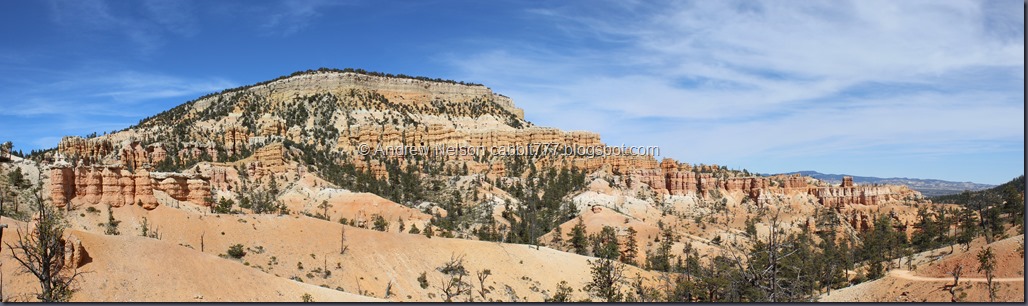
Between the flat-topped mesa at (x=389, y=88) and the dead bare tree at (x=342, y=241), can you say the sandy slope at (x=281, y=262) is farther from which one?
the flat-topped mesa at (x=389, y=88)

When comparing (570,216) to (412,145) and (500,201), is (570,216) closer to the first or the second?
(500,201)

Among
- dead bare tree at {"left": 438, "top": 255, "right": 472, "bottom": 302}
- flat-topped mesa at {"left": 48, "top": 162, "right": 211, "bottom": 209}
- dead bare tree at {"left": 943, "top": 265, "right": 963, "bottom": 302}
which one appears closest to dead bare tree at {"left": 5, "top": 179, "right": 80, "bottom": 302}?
flat-topped mesa at {"left": 48, "top": 162, "right": 211, "bottom": 209}

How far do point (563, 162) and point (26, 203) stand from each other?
88592 mm

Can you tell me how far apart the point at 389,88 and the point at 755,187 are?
274 ft

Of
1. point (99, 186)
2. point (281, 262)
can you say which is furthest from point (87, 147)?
point (281, 262)

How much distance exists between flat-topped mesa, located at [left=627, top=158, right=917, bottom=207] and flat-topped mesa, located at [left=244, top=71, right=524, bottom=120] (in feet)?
189

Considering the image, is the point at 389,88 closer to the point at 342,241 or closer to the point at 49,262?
the point at 342,241

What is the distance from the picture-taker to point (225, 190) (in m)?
84.2

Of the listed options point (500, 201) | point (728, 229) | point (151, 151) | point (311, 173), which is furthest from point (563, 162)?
point (151, 151)

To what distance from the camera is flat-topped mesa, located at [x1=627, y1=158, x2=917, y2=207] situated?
114 metres

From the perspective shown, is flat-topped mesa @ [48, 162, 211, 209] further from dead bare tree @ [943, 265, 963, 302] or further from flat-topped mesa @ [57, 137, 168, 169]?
dead bare tree @ [943, 265, 963, 302]

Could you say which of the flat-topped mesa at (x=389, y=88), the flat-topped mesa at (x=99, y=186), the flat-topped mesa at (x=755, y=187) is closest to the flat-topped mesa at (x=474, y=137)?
the flat-topped mesa at (x=755, y=187)

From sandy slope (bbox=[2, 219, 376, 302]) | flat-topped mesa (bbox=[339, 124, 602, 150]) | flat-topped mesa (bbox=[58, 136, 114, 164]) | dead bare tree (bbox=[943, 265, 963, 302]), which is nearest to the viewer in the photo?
sandy slope (bbox=[2, 219, 376, 302])

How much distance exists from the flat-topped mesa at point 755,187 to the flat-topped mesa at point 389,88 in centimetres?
5771
